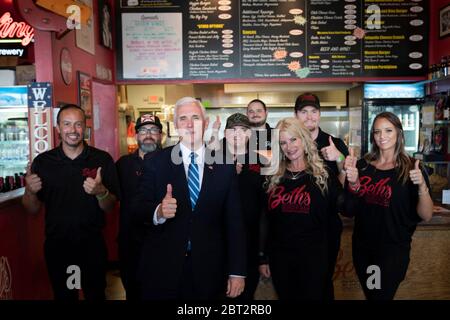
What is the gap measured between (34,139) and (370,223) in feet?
7.40

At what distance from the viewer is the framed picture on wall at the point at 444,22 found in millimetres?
4531

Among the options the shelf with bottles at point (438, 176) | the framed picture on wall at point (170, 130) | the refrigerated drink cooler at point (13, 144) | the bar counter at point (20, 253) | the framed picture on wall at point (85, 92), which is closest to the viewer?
the bar counter at point (20, 253)

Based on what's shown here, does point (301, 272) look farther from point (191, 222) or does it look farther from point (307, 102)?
point (307, 102)

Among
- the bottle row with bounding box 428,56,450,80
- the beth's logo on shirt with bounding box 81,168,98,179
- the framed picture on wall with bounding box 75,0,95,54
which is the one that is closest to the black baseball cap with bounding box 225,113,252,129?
the beth's logo on shirt with bounding box 81,168,98,179

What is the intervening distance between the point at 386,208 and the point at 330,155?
0.42 metres

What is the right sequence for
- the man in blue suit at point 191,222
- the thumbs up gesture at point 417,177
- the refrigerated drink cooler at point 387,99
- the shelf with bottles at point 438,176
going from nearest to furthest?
the man in blue suit at point 191,222, the thumbs up gesture at point 417,177, the shelf with bottles at point 438,176, the refrigerated drink cooler at point 387,99

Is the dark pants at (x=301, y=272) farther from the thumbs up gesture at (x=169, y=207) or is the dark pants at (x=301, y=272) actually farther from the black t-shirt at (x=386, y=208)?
the thumbs up gesture at (x=169, y=207)

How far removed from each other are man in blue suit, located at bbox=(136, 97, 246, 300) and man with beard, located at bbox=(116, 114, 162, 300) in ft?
4.00

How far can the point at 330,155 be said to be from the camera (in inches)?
100

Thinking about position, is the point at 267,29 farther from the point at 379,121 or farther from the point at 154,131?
the point at 379,121

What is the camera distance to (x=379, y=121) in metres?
2.44

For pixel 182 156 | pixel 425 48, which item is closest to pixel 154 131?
pixel 182 156

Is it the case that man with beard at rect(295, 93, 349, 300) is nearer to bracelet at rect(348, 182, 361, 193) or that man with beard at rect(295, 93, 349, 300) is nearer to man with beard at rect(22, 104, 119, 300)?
bracelet at rect(348, 182, 361, 193)

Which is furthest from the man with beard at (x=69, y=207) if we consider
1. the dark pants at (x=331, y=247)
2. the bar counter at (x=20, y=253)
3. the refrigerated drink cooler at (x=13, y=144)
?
the refrigerated drink cooler at (x=13, y=144)
